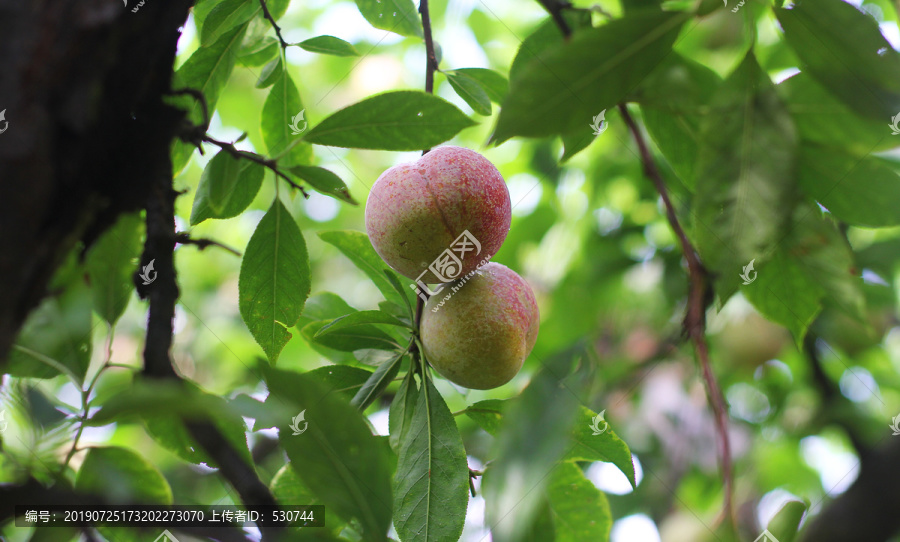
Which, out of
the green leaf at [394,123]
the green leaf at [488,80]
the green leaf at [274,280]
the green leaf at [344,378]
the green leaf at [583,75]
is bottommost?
the green leaf at [344,378]

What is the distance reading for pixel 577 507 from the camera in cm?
133

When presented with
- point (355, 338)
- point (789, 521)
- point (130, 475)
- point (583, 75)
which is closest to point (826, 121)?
point (583, 75)

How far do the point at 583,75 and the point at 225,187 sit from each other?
582 mm

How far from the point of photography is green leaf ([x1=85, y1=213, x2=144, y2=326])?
95 cm

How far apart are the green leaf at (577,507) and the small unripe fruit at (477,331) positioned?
25 cm

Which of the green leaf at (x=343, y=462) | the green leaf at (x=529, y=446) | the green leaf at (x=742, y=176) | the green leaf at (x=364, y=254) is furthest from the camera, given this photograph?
the green leaf at (x=364, y=254)

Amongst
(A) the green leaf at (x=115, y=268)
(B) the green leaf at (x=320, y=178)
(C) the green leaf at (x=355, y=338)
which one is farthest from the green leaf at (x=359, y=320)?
(A) the green leaf at (x=115, y=268)

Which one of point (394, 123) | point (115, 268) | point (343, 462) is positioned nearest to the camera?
point (343, 462)

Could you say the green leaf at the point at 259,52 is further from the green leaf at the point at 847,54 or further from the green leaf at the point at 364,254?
the green leaf at the point at 847,54

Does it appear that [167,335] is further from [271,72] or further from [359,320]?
[271,72]

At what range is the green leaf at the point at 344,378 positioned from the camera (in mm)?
1319

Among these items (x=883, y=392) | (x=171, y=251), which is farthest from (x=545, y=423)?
(x=883, y=392)

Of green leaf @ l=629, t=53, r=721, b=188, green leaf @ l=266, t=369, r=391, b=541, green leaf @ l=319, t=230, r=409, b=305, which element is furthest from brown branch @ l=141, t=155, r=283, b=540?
green leaf @ l=629, t=53, r=721, b=188

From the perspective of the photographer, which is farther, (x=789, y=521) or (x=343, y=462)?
(x=789, y=521)
